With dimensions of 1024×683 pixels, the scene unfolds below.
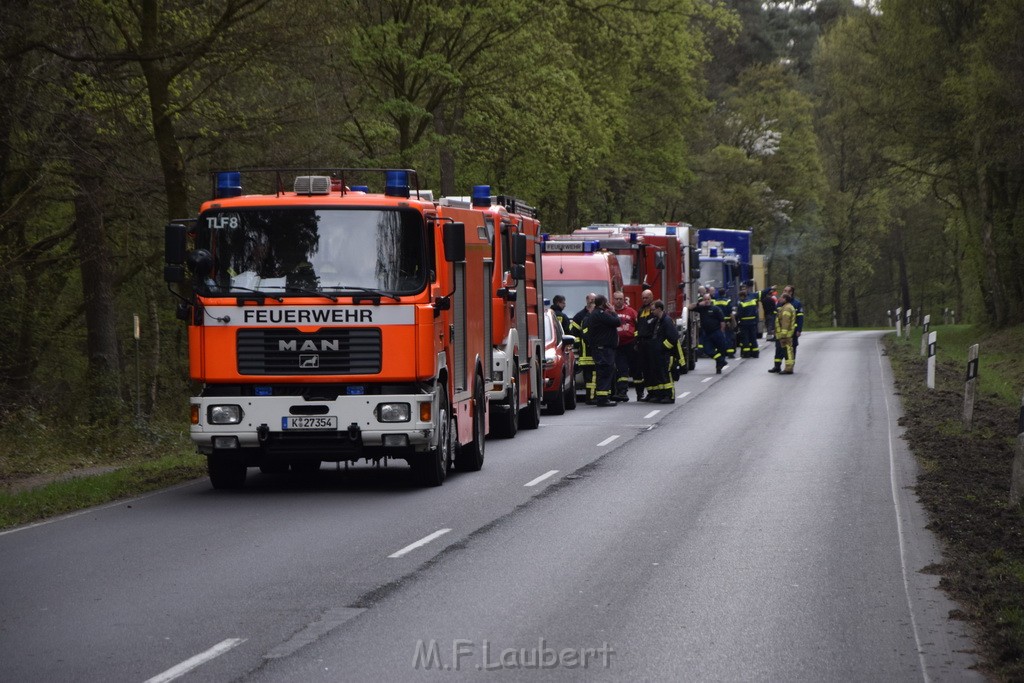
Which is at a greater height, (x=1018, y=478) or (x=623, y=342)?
(x=623, y=342)

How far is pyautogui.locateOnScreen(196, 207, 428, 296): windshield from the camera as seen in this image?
48.7ft

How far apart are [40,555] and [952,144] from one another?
130ft

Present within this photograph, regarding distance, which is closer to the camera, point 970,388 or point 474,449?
point 474,449

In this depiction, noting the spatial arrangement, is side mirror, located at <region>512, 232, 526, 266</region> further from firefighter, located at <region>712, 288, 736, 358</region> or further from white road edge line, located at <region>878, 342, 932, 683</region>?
firefighter, located at <region>712, 288, 736, 358</region>

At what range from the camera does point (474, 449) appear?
17.1 metres

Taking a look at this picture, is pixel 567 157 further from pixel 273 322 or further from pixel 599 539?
pixel 599 539

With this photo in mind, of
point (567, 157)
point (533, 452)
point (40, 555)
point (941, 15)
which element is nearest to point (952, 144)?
point (941, 15)

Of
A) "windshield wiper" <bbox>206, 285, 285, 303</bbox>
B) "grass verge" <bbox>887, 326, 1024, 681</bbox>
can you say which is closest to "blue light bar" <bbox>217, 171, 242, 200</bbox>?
"windshield wiper" <bbox>206, 285, 285, 303</bbox>

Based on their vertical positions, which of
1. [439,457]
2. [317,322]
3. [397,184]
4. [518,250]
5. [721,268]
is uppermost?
[397,184]

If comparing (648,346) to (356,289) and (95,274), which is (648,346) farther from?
(356,289)

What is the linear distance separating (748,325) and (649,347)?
15.4 metres

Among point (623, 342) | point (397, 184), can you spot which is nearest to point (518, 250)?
point (397, 184)

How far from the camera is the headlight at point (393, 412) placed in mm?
14664

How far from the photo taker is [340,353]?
14711 millimetres
